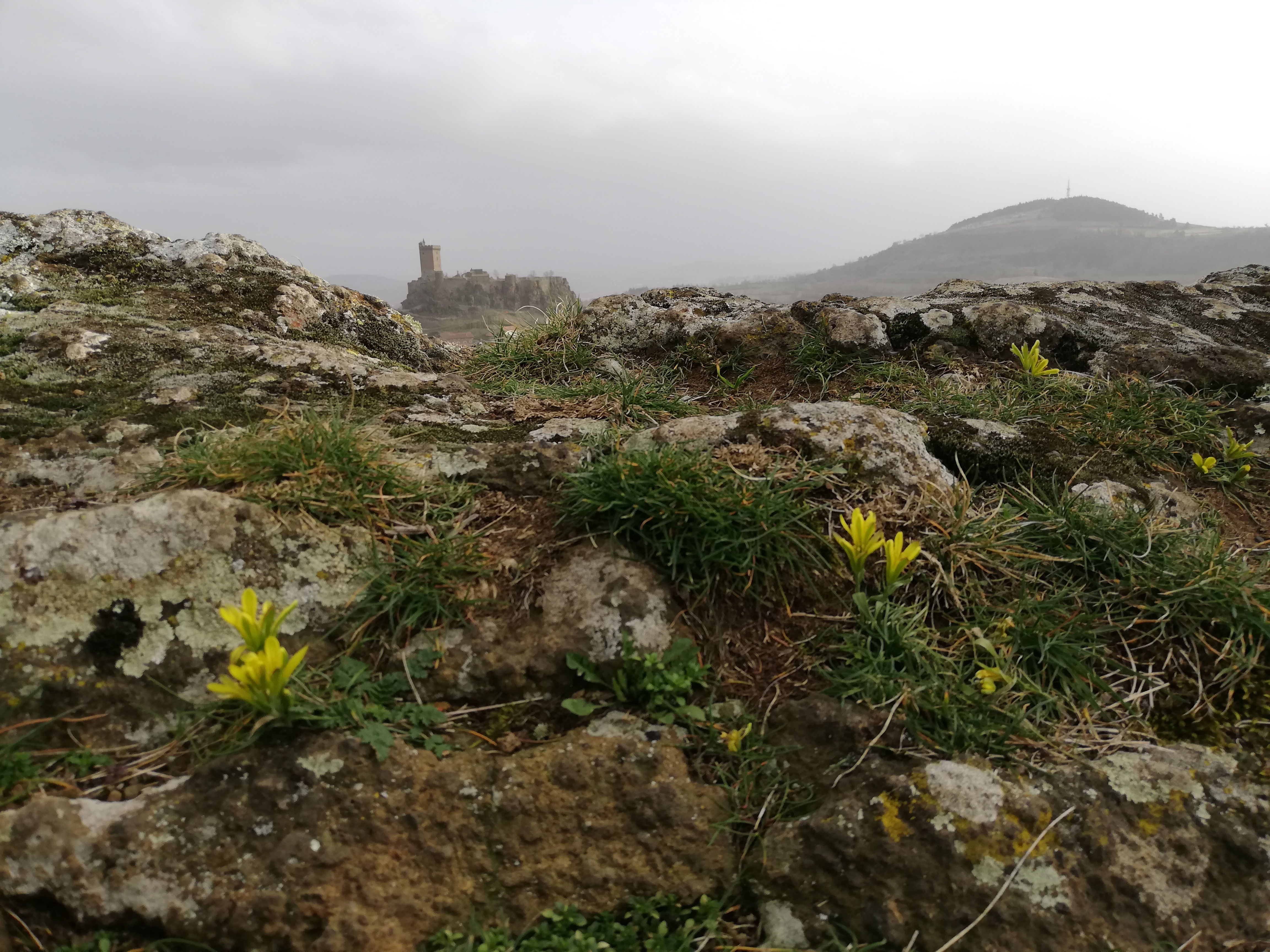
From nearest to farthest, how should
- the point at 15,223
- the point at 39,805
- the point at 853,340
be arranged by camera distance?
the point at 39,805
the point at 853,340
the point at 15,223

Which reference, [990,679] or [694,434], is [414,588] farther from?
[990,679]

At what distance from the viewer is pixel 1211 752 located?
98.7 inches

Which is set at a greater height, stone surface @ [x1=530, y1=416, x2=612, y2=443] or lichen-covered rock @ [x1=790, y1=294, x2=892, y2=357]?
lichen-covered rock @ [x1=790, y1=294, x2=892, y2=357]

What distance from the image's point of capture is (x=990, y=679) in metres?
2.66

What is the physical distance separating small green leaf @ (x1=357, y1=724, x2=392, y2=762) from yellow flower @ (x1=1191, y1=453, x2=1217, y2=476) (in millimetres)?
4671

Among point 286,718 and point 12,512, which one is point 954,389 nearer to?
point 286,718

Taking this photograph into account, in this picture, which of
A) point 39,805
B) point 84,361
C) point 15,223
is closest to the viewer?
point 39,805

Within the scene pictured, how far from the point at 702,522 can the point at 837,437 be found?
3.71ft

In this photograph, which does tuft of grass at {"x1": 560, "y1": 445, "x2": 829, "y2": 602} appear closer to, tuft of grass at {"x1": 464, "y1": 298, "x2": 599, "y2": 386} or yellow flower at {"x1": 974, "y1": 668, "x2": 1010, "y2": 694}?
yellow flower at {"x1": 974, "y1": 668, "x2": 1010, "y2": 694}

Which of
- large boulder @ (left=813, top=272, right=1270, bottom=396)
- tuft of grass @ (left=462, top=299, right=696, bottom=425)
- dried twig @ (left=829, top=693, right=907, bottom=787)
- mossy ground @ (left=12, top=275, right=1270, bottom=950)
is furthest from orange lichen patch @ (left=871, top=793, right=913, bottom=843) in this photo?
large boulder @ (left=813, top=272, right=1270, bottom=396)

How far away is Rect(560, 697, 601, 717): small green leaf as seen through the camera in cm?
259

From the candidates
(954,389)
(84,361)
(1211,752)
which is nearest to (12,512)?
(84,361)

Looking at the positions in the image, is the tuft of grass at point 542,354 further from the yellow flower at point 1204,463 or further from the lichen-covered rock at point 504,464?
the yellow flower at point 1204,463

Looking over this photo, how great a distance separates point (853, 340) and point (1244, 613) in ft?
11.4
